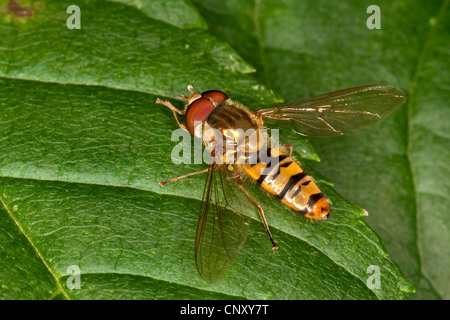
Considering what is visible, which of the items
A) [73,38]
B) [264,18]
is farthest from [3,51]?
[264,18]

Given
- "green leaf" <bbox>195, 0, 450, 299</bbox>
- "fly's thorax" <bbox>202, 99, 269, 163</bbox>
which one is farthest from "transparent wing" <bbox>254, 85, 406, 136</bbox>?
"green leaf" <bbox>195, 0, 450, 299</bbox>

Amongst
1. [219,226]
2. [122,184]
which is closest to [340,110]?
[219,226]

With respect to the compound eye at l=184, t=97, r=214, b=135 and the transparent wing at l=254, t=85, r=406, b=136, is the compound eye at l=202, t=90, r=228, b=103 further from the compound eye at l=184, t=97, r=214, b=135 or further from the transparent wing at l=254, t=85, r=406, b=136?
the transparent wing at l=254, t=85, r=406, b=136

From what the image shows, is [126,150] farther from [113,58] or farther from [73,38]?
[73,38]

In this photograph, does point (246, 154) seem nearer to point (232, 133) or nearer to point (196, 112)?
point (232, 133)

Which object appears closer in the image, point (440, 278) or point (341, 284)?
point (341, 284)

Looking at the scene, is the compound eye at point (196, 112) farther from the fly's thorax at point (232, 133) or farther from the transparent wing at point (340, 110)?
the transparent wing at point (340, 110)
